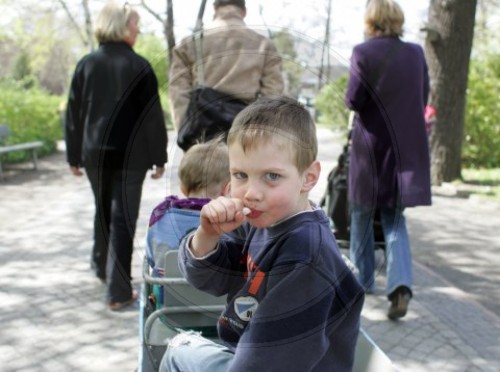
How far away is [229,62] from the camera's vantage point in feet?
8.68

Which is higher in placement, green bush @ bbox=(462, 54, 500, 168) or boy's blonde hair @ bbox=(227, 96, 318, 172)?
boy's blonde hair @ bbox=(227, 96, 318, 172)

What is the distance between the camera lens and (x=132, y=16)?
4.50 m

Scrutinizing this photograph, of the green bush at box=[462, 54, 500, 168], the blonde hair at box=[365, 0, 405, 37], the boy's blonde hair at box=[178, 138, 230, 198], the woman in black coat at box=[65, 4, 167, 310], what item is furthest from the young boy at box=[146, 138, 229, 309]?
the green bush at box=[462, 54, 500, 168]

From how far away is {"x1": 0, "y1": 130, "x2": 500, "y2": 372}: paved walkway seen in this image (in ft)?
12.3

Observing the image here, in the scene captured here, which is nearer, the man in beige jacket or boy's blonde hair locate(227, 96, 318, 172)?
boy's blonde hair locate(227, 96, 318, 172)

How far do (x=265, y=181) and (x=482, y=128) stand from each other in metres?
12.3

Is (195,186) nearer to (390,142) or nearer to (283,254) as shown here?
(283,254)

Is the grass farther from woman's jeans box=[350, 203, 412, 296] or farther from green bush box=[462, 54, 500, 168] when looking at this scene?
woman's jeans box=[350, 203, 412, 296]

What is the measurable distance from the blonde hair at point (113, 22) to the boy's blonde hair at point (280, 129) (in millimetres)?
2870

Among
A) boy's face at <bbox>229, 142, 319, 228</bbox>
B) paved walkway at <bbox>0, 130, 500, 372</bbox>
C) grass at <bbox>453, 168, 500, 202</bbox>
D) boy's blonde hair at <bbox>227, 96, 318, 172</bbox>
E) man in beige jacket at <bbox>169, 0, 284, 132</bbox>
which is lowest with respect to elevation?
paved walkway at <bbox>0, 130, 500, 372</bbox>

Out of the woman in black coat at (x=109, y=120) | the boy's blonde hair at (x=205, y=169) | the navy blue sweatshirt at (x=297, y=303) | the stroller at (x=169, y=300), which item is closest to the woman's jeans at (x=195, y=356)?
the navy blue sweatshirt at (x=297, y=303)

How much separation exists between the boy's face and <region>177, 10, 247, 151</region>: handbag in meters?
0.97

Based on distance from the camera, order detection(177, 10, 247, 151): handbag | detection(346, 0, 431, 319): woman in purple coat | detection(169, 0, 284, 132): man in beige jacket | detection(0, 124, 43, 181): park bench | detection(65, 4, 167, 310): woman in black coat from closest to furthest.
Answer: detection(169, 0, 284, 132): man in beige jacket < detection(177, 10, 247, 151): handbag < detection(346, 0, 431, 319): woman in purple coat < detection(65, 4, 167, 310): woman in black coat < detection(0, 124, 43, 181): park bench

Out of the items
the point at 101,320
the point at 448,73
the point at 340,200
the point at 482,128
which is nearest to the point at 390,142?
the point at 340,200
